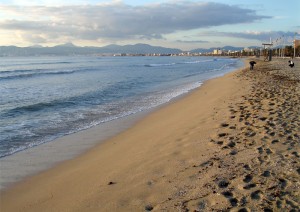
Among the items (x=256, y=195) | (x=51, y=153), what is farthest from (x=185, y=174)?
(x=51, y=153)

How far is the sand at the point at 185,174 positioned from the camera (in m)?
4.11

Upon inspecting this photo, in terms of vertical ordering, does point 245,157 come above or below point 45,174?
above

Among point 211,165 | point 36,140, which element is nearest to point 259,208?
point 211,165

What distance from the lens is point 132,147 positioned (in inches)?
293

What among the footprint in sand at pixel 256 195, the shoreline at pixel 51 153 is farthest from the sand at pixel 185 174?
the shoreline at pixel 51 153

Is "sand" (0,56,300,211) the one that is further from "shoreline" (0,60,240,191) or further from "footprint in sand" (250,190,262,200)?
"shoreline" (0,60,240,191)

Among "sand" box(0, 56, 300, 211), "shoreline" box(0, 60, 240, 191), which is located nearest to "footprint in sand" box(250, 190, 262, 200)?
"sand" box(0, 56, 300, 211)

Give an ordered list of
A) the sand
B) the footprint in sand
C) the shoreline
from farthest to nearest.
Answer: the shoreline, the sand, the footprint in sand

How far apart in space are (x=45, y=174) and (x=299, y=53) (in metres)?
100

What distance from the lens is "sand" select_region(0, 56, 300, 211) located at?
4.11m

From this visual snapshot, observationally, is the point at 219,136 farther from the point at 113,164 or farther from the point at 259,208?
the point at 259,208

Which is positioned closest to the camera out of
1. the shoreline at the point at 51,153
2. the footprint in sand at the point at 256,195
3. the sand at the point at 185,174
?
the footprint in sand at the point at 256,195

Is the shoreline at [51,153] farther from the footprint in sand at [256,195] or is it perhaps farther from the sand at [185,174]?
the footprint in sand at [256,195]

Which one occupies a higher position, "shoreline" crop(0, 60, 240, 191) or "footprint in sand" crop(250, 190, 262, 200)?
"footprint in sand" crop(250, 190, 262, 200)
